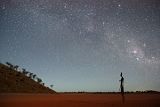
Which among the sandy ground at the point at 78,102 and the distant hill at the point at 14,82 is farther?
the distant hill at the point at 14,82

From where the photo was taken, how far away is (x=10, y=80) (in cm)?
15138

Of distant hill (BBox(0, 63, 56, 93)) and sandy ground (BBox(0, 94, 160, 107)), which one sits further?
distant hill (BBox(0, 63, 56, 93))

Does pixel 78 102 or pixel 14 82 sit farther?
pixel 14 82

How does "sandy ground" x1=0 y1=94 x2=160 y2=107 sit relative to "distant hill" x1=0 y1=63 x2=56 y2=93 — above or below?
below

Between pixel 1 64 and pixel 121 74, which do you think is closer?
pixel 121 74

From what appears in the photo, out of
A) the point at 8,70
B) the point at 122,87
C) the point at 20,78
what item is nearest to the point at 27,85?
the point at 20,78

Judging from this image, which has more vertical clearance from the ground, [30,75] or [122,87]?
[30,75]

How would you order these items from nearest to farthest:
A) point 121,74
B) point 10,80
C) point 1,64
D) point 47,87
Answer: point 121,74, point 10,80, point 1,64, point 47,87

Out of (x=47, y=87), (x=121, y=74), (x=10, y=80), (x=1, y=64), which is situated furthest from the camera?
(x=47, y=87)

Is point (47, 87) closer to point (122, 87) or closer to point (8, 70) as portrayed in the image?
point (8, 70)

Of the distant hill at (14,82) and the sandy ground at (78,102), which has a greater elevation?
the distant hill at (14,82)

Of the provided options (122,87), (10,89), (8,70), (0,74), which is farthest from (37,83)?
(122,87)

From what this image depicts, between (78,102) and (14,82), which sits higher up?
(14,82)

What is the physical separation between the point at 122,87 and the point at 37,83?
15346 centimetres
